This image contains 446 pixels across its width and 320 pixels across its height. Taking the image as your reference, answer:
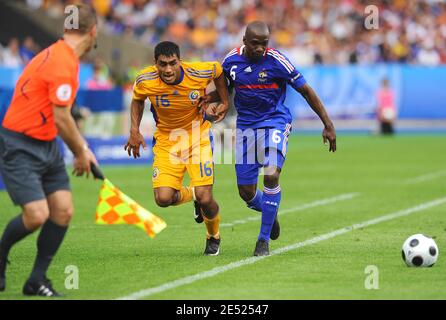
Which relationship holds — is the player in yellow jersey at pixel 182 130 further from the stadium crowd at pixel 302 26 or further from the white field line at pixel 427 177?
the stadium crowd at pixel 302 26

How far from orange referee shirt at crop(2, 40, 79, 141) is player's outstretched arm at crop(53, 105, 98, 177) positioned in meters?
0.07

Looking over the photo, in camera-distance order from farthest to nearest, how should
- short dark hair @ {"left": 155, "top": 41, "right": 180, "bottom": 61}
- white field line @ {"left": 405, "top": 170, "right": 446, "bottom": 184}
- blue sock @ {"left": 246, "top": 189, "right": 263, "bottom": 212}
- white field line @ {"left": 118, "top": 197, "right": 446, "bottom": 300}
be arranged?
white field line @ {"left": 405, "top": 170, "right": 446, "bottom": 184}
blue sock @ {"left": 246, "top": 189, "right": 263, "bottom": 212}
short dark hair @ {"left": 155, "top": 41, "right": 180, "bottom": 61}
white field line @ {"left": 118, "top": 197, "right": 446, "bottom": 300}

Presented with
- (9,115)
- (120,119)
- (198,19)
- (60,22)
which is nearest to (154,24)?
(198,19)

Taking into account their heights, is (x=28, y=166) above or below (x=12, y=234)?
above

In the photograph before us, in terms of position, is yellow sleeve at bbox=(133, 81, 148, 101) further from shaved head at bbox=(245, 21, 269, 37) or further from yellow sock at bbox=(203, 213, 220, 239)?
yellow sock at bbox=(203, 213, 220, 239)

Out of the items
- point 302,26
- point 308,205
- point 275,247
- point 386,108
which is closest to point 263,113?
point 275,247

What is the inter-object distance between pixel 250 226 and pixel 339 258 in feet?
9.70

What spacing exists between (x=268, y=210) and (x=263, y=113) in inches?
42.6

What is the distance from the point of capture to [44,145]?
333 inches

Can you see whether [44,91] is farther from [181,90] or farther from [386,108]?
[386,108]

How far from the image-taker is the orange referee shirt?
8.11 meters

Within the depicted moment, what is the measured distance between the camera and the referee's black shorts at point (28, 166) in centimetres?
829

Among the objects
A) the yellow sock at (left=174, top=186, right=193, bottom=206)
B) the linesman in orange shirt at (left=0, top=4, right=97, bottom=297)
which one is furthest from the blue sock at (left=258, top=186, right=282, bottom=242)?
the linesman in orange shirt at (left=0, top=4, right=97, bottom=297)

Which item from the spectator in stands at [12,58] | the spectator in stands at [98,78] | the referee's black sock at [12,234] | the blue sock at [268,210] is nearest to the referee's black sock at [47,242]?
the referee's black sock at [12,234]
